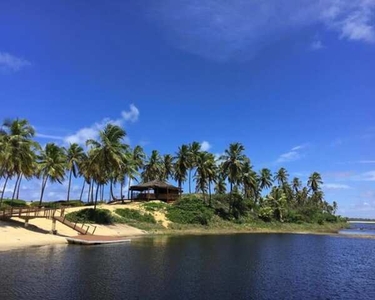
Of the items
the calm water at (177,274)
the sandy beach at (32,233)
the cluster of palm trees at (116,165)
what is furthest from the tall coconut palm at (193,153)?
the calm water at (177,274)

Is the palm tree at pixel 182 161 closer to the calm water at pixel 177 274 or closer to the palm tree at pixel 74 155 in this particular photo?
the palm tree at pixel 74 155

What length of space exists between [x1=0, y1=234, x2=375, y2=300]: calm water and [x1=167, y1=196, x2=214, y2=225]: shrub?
3331 centimetres

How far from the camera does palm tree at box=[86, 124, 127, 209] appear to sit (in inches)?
2417

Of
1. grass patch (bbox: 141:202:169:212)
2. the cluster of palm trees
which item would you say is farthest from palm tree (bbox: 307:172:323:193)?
grass patch (bbox: 141:202:169:212)

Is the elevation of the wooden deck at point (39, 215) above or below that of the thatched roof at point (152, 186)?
below

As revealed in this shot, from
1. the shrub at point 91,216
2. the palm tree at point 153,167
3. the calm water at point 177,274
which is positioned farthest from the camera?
the palm tree at point 153,167

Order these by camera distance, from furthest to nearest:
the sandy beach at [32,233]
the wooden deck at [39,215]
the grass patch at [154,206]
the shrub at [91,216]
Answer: the grass patch at [154,206]
the shrub at [91,216]
the wooden deck at [39,215]
the sandy beach at [32,233]

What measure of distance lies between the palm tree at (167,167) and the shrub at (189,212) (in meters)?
21.8

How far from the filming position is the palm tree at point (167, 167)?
10575 centimetres

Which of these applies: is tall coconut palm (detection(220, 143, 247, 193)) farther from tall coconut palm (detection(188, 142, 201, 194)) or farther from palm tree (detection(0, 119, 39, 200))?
palm tree (detection(0, 119, 39, 200))

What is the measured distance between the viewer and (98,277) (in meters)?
25.3

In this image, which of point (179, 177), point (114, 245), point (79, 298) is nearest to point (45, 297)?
point (79, 298)

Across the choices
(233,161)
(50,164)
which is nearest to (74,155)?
(50,164)

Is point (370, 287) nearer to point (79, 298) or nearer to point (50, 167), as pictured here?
point (79, 298)
